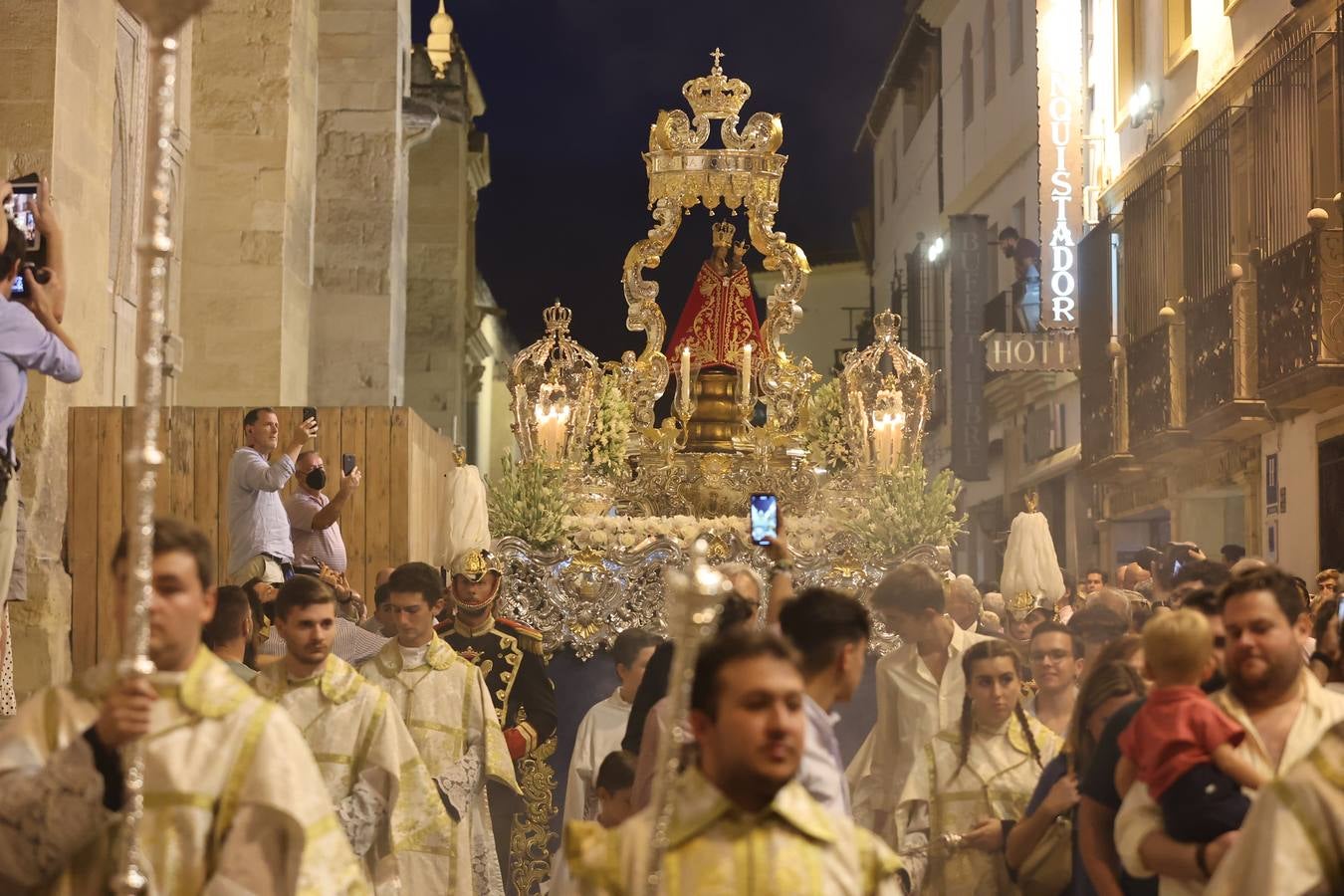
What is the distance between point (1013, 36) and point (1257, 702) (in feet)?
93.8

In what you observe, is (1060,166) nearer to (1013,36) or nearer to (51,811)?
(1013,36)

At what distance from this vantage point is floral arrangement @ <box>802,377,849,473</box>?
634 inches

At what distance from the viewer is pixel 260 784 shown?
475 centimetres

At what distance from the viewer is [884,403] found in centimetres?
1564

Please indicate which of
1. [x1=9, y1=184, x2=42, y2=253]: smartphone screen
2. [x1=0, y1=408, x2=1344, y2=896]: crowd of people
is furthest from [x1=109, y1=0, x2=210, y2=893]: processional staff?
[x1=9, y1=184, x2=42, y2=253]: smartphone screen

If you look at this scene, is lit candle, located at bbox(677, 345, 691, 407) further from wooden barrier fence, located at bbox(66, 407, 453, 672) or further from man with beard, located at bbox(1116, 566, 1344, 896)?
man with beard, located at bbox(1116, 566, 1344, 896)

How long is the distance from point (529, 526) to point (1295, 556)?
799 cm

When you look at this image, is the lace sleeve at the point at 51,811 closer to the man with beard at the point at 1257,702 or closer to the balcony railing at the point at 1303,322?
the man with beard at the point at 1257,702

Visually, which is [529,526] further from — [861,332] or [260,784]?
[861,332]

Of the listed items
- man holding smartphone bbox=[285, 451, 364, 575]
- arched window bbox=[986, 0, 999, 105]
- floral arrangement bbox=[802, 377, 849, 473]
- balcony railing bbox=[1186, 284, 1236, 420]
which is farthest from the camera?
arched window bbox=[986, 0, 999, 105]

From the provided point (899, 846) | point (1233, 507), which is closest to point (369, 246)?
point (1233, 507)

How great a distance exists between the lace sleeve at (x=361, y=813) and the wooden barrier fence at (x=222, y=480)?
7625 mm

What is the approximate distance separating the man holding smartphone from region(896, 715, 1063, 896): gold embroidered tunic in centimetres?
545

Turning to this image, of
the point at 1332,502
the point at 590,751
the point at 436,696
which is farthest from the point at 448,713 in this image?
the point at 1332,502
